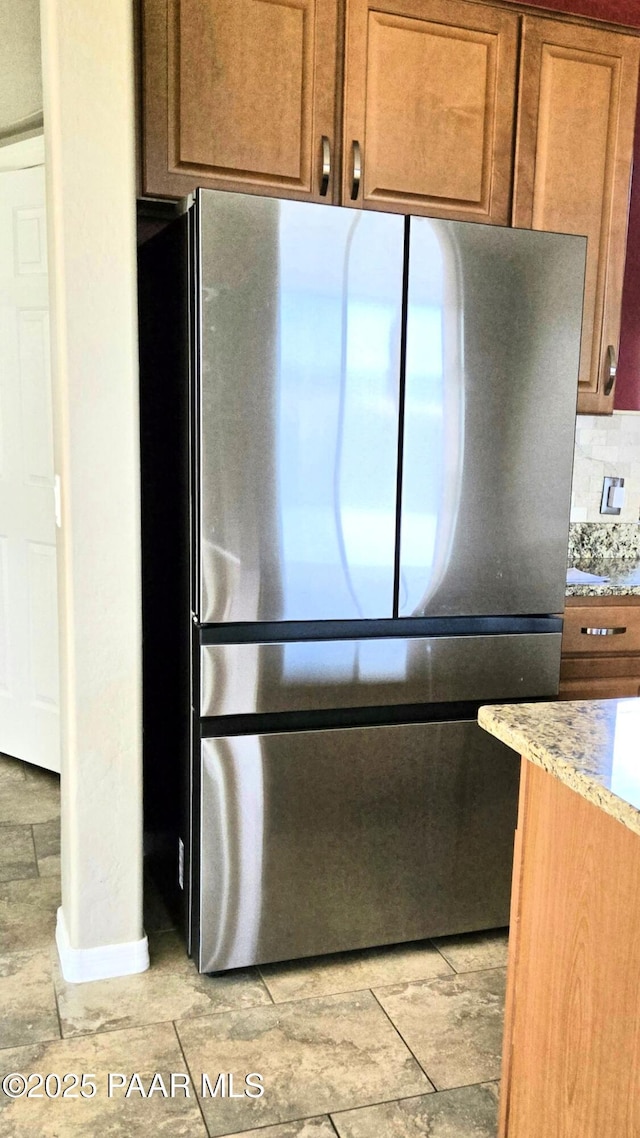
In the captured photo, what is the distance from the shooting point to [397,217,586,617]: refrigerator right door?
204 cm

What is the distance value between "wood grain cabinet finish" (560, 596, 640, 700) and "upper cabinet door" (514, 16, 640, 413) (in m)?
0.65

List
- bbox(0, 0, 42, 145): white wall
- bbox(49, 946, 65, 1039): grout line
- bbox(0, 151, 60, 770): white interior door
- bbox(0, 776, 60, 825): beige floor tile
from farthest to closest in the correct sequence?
1. bbox(0, 151, 60, 770): white interior door
2. bbox(0, 776, 60, 825): beige floor tile
3. bbox(0, 0, 42, 145): white wall
4. bbox(49, 946, 65, 1039): grout line

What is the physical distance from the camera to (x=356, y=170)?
7.50 feet

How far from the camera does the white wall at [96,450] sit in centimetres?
186

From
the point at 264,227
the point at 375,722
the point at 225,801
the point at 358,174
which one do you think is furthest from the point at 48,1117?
the point at 358,174

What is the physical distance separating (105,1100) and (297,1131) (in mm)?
370

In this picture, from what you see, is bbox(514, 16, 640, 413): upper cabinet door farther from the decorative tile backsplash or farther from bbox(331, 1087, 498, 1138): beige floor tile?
bbox(331, 1087, 498, 1138): beige floor tile

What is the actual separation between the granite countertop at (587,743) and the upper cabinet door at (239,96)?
5.06ft

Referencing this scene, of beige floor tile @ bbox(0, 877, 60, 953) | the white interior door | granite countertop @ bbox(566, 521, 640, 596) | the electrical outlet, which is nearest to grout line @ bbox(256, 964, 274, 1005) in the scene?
beige floor tile @ bbox(0, 877, 60, 953)

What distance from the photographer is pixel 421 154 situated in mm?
2355

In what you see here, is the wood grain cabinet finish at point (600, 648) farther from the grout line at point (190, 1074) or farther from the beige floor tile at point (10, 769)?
the beige floor tile at point (10, 769)

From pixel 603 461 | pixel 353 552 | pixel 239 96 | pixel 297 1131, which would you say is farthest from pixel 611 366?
pixel 297 1131

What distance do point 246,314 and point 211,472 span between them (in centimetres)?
34

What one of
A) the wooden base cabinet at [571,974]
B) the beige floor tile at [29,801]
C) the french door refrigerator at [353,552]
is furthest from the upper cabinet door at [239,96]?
the beige floor tile at [29,801]
